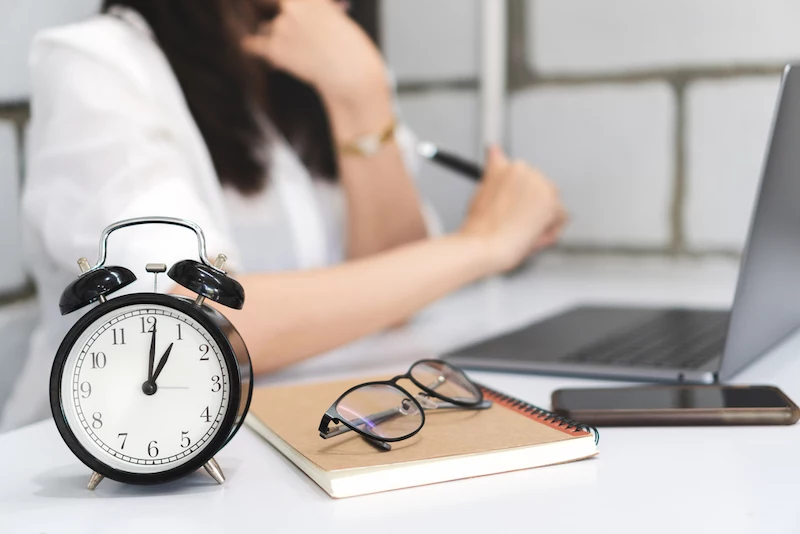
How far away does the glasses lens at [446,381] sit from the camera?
0.69 metres

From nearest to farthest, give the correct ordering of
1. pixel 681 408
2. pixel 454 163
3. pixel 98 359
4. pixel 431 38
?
1. pixel 98 359
2. pixel 681 408
3. pixel 454 163
4. pixel 431 38

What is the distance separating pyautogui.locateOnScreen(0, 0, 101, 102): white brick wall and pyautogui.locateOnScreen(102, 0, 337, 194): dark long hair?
7 centimetres

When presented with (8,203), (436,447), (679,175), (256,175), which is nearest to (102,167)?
(8,203)

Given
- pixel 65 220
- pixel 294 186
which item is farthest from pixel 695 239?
pixel 65 220

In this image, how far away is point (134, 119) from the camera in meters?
0.98

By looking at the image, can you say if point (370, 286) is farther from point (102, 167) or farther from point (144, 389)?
point (144, 389)

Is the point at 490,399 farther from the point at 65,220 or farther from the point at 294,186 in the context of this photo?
the point at 294,186

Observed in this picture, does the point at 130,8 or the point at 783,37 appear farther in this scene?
the point at 783,37

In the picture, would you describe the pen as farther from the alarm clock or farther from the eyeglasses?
the alarm clock

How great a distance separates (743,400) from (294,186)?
0.86 metres

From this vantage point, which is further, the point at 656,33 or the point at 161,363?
the point at 656,33

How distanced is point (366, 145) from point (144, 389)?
957mm

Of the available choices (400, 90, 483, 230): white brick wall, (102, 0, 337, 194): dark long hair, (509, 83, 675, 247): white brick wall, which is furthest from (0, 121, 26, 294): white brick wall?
(509, 83, 675, 247): white brick wall

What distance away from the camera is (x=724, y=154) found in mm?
1644
